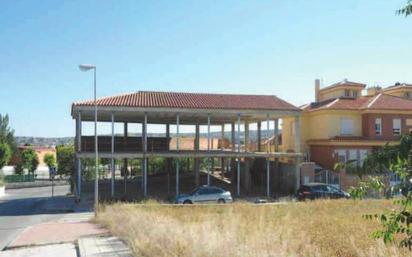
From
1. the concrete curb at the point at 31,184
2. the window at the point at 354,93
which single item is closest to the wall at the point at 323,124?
the window at the point at 354,93

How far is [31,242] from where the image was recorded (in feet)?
63.1

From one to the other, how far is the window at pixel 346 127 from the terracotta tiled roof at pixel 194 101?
5946 millimetres

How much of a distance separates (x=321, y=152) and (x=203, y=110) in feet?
41.8

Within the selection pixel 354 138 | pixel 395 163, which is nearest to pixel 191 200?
pixel 354 138

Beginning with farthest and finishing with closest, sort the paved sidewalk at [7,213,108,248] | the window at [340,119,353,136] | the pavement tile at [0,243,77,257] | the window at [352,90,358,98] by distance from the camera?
the window at [352,90,358,98]
the window at [340,119,353,136]
the paved sidewalk at [7,213,108,248]
the pavement tile at [0,243,77,257]

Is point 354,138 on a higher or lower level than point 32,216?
higher

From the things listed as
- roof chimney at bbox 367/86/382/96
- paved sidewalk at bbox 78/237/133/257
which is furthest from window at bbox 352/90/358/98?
paved sidewalk at bbox 78/237/133/257

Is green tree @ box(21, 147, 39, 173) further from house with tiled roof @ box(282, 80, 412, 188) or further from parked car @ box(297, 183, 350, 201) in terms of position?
parked car @ box(297, 183, 350, 201)

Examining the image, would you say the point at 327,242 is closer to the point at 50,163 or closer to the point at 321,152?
the point at 321,152

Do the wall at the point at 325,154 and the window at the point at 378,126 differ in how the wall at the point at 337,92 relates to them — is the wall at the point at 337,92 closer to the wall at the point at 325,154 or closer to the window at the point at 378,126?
the window at the point at 378,126

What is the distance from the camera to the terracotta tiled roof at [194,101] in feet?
132

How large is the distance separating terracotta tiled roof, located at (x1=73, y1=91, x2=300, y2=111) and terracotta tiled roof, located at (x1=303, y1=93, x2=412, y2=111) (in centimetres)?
533

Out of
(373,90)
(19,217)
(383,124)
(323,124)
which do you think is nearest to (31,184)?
(19,217)

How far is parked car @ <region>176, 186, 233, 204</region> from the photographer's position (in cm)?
3407
